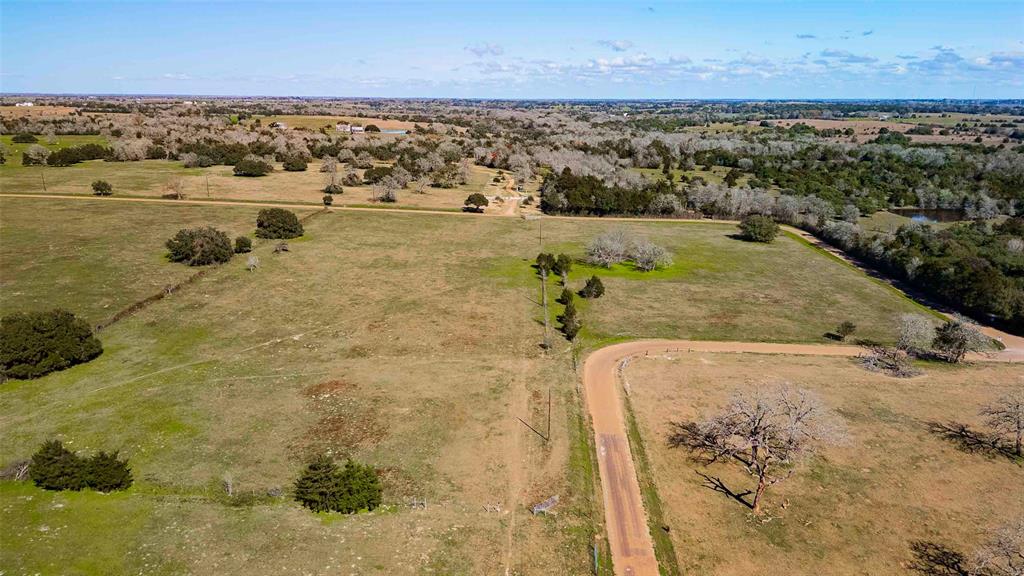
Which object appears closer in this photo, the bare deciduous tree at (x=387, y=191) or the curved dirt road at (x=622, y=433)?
the curved dirt road at (x=622, y=433)

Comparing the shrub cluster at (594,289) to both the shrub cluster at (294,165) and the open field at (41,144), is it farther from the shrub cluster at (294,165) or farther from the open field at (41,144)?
the open field at (41,144)

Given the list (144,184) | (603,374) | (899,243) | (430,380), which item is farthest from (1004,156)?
(144,184)

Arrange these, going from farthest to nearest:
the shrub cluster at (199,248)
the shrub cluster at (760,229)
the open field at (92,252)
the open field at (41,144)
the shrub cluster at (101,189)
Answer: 1. the open field at (41,144)
2. the shrub cluster at (101,189)
3. the shrub cluster at (760,229)
4. the shrub cluster at (199,248)
5. the open field at (92,252)

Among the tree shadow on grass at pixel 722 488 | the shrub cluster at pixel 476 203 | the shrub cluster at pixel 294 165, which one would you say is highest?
the shrub cluster at pixel 294 165

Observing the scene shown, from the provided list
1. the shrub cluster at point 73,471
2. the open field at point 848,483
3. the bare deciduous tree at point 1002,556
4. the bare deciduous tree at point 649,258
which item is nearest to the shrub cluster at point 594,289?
the bare deciduous tree at point 649,258

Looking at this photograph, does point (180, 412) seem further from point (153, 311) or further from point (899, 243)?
point (899, 243)
